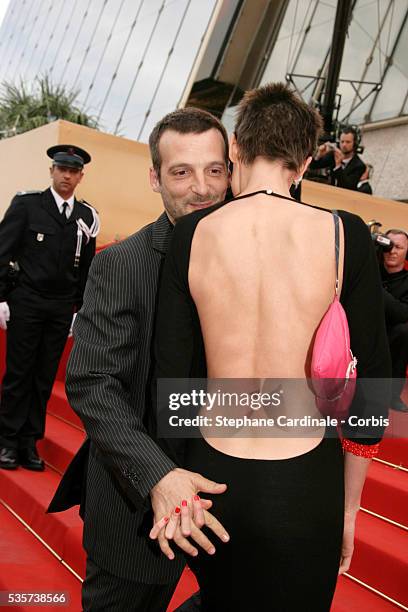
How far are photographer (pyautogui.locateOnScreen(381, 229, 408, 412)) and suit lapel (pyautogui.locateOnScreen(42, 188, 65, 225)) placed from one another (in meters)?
2.31

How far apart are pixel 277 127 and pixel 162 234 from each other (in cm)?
48

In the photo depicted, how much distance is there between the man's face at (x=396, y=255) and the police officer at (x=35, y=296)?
2294 mm

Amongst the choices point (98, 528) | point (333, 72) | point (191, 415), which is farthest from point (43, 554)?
point (333, 72)

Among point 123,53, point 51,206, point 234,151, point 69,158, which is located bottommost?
point 51,206

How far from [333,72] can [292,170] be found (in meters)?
11.4

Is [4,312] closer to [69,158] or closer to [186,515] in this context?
[69,158]

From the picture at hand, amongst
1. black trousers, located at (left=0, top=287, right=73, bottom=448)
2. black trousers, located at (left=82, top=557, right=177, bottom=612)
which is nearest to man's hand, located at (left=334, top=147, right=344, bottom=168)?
black trousers, located at (left=0, top=287, right=73, bottom=448)

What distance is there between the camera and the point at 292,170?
1483 mm

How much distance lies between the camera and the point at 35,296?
4293mm

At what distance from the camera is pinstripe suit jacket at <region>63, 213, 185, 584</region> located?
4.90ft

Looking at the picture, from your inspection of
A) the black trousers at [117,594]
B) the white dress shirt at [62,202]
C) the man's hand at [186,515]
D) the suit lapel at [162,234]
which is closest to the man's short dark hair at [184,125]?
the suit lapel at [162,234]

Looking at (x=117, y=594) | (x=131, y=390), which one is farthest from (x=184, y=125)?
(x=117, y=594)

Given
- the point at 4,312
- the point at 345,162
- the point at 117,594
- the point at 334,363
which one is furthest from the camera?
the point at 345,162

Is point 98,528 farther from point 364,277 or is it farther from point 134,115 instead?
point 134,115
